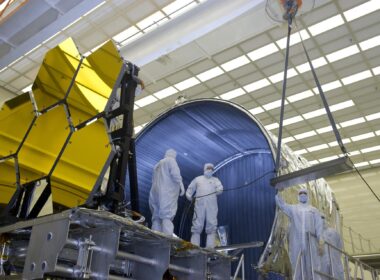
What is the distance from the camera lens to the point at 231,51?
11078 mm

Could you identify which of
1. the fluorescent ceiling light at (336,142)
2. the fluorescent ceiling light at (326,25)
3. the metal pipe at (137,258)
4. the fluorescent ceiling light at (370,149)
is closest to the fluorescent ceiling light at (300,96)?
the fluorescent ceiling light at (326,25)

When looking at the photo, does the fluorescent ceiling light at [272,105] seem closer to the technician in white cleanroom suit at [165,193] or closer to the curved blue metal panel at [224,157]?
the curved blue metal panel at [224,157]

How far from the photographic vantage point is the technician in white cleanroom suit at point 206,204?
21.9 feet

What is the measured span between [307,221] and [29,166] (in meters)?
3.81

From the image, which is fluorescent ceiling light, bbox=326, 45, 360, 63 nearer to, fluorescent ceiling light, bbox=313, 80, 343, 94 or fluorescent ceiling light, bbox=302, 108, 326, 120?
fluorescent ceiling light, bbox=313, 80, 343, 94

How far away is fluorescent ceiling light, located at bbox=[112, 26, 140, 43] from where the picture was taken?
10602 millimetres

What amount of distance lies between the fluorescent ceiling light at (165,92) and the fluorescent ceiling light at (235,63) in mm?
1940

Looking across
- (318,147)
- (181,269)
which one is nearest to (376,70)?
(318,147)

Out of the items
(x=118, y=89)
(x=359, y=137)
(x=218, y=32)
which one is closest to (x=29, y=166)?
(x=118, y=89)

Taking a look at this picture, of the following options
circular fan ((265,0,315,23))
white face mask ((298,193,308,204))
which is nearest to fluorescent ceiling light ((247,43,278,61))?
circular fan ((265,0,315,23))

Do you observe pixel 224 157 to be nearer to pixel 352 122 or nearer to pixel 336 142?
pixel 352 122

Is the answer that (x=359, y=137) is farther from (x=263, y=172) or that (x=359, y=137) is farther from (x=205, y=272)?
(x=205, y=272)

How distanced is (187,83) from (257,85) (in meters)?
2.14

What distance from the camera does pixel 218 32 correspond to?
9.77m
